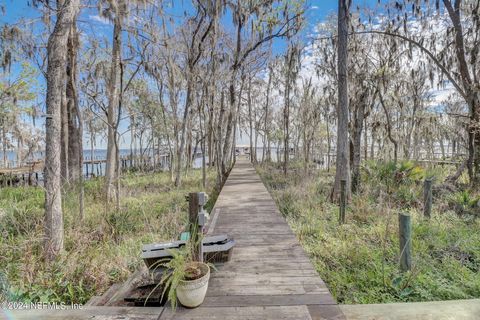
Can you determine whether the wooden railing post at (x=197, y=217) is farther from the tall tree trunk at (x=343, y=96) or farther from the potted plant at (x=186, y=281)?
the tall tree trunk at (x=343, y=96)

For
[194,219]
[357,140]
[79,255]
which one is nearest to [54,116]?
[79,255]

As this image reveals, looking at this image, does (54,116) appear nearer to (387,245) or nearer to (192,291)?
(192,291)

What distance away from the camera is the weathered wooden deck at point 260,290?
2.36 m

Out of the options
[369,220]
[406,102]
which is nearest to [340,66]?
[369,220]

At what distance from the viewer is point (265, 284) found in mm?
2877

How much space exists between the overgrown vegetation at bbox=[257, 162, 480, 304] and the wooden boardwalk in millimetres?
607

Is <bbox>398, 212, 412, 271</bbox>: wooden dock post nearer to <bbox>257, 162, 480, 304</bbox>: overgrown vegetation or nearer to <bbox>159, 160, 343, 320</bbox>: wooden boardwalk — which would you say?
<bbox>257, 162, 480, 304</bbox>: overgrown vegetation

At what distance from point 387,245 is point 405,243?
127 centimetres

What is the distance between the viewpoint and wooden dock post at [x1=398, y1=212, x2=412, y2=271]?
3.45m

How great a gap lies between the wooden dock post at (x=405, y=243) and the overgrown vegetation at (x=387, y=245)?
0.11 m

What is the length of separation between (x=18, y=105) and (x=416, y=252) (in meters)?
19.9

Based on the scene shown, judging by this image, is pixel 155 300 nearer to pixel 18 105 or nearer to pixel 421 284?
pixel 421 284

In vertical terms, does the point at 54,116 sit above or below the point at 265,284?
above

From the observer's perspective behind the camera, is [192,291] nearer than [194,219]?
Yes
